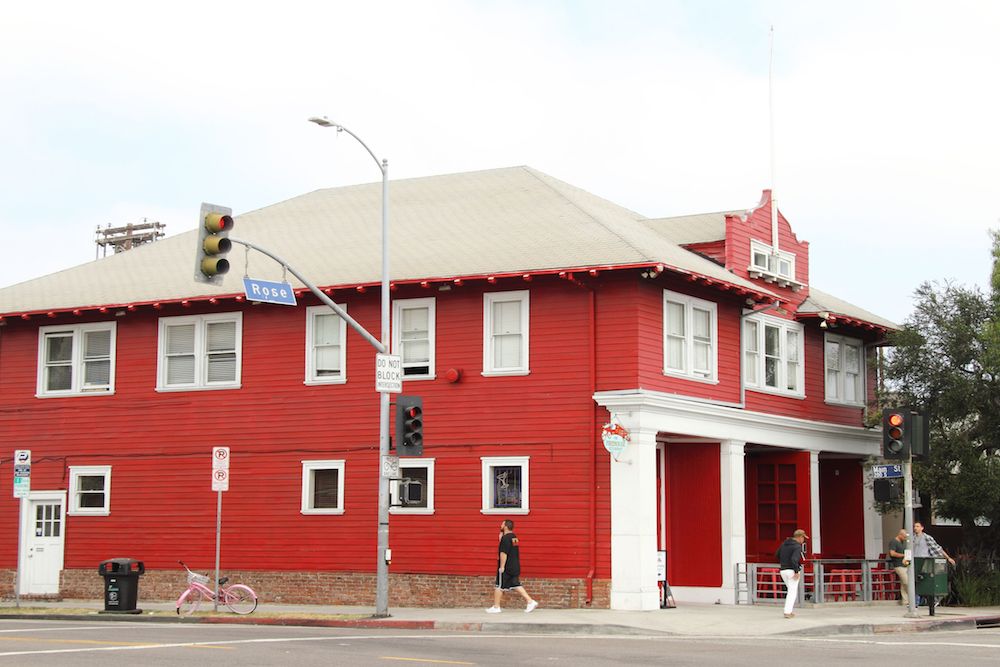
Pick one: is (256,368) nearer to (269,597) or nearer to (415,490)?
(269,597)

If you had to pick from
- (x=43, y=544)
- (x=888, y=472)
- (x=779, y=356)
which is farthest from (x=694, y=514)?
(x=43, y=544)

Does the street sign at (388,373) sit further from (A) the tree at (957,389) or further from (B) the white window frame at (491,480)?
(A) the tree at (957,389)

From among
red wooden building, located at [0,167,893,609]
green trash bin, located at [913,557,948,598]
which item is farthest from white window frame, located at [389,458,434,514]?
green trash bin, located at [913,557,948,598]

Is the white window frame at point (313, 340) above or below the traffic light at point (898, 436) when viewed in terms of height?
above

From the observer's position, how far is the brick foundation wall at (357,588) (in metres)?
27.2

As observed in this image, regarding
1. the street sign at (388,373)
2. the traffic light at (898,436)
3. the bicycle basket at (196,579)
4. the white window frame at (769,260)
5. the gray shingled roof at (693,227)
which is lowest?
the bicycle basket at (196,579)

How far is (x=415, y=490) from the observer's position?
24500 mm

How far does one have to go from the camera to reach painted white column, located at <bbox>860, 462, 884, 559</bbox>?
34.9m

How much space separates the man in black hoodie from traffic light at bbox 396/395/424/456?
272 inches

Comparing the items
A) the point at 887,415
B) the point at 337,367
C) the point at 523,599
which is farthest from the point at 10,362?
the point at 887,415

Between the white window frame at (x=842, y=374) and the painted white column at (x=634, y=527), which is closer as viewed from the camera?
the painted white column at (x=634, y=527)

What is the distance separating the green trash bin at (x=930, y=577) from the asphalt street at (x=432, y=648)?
234 centimetres

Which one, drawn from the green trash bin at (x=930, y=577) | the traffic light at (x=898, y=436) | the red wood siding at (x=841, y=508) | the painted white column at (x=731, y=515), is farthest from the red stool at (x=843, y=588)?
the traffic light at (x=898, y=436)

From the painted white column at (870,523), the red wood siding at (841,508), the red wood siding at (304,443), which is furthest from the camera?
the red wood siding at (841,508)
